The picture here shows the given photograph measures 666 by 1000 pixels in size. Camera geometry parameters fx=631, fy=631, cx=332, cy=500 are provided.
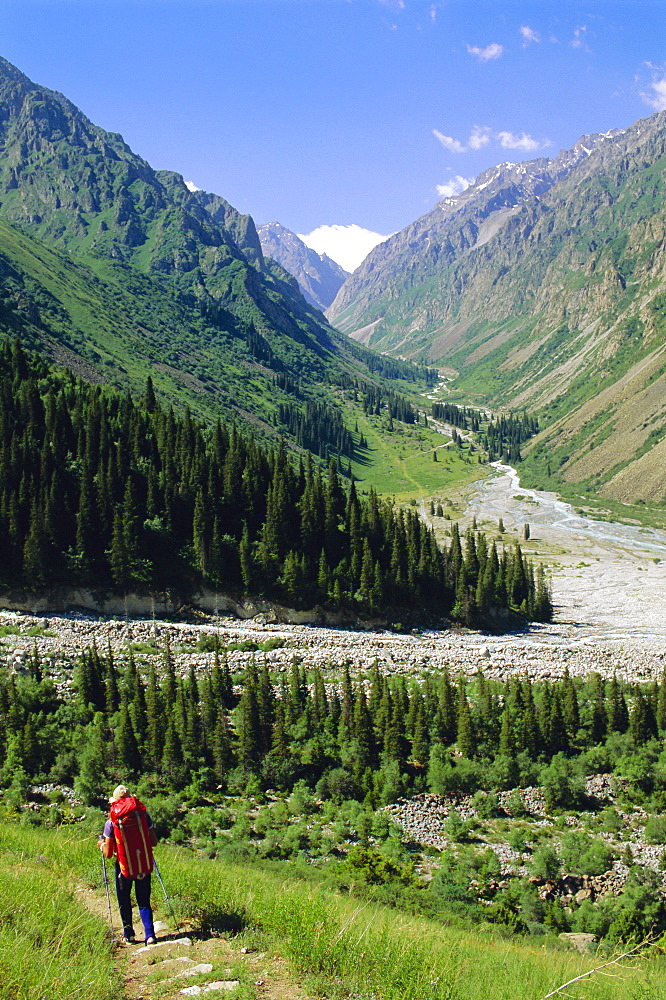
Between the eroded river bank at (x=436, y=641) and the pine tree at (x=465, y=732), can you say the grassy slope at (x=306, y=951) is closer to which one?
the pine tree at (x=465, y=732)

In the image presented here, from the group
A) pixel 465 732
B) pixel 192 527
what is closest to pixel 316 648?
pixel 465 732

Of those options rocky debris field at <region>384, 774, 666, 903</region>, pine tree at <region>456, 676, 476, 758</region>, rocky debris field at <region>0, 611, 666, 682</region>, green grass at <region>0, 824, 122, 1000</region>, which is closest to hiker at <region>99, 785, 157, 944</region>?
green grass at <region>0, 824, 122, 1000</region>

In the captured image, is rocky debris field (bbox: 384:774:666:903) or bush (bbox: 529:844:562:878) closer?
rocky debris field (bbox: 384:774:666:903)

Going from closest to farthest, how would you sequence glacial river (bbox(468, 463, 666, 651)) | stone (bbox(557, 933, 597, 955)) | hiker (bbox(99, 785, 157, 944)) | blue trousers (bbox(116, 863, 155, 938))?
blue trousers (bbox(116, 863, 155, 938))
hiker (bbox(99, 785, 157, 944))
stone (bbox(557, 933, 597, 955))
glacial river (bbox(468, 463, 666, 651))

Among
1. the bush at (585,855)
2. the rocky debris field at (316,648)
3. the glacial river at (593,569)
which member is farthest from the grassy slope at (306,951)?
the glacial river at (593,569)

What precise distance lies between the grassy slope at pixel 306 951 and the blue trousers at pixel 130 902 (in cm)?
59

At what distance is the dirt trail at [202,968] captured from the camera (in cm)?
1016

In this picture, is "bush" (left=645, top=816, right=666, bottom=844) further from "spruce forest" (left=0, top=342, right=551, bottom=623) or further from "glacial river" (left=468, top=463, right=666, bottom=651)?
"spruce forest" (left=0, top=342, right=551, bottom=623)

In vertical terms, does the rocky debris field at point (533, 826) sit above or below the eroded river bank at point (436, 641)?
below

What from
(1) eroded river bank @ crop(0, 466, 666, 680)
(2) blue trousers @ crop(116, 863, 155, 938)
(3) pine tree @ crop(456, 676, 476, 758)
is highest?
(2) blue trousers @ crop(116, 863, 155, 938)

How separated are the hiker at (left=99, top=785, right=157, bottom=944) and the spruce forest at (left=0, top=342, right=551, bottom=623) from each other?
68293 millimetres

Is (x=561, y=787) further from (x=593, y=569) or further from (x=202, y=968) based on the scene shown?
(x=593, y=569)

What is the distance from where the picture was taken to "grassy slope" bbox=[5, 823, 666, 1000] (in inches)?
374

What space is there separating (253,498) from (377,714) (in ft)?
155
